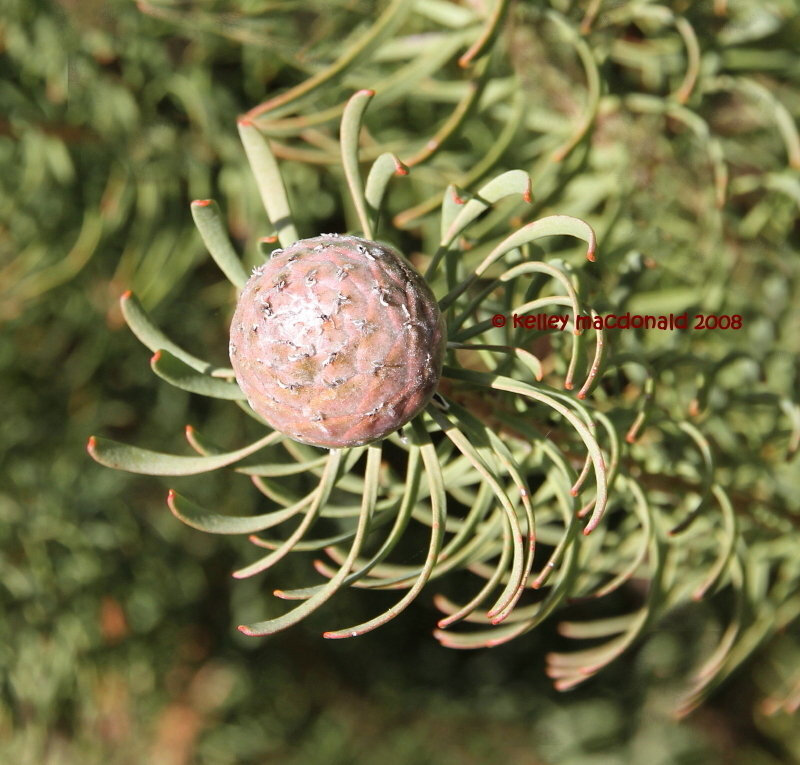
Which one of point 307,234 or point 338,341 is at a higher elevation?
point 338,341

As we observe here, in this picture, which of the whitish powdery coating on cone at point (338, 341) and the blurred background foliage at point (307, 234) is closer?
the whitish powdery coating on cone at point (338, 341)

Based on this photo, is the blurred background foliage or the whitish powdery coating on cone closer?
the whitish powdery coating on cone

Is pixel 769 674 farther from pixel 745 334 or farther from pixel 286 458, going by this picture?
pixel 286 458

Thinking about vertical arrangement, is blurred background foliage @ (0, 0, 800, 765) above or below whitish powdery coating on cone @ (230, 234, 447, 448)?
below

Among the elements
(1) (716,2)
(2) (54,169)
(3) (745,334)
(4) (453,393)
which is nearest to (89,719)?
(2) (54,169)

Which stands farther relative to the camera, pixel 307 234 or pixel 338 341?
pixel 307 234
